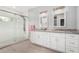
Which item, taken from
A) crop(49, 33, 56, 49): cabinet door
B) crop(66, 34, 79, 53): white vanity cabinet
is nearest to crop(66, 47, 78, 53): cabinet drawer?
crop(66, 34, 79, 53): white vanity cabinet

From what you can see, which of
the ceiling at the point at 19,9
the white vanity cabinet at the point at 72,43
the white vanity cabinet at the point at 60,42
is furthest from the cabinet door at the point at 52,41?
the ceiling at the point at 19,9

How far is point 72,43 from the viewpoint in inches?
69.2

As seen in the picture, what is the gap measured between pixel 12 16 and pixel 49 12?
2.46ft

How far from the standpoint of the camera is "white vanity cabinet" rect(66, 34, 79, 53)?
1735 millimetres

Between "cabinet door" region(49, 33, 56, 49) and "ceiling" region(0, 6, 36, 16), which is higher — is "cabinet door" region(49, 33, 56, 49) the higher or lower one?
the lower one

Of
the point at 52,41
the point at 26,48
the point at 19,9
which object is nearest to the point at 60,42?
the point at 52,41

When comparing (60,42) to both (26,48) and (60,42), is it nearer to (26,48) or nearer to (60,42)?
(60,42)

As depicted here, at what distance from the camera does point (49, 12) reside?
6.28 feet

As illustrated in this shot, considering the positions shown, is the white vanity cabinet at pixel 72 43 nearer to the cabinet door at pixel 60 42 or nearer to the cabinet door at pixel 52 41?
the cabinet door at pixel 60 42

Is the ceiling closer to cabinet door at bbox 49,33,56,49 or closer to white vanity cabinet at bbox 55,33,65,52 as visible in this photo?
cabinet door at bbox 49,33,56,49

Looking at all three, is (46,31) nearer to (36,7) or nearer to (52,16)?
(52,16)

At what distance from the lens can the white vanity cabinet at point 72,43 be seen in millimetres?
1735
